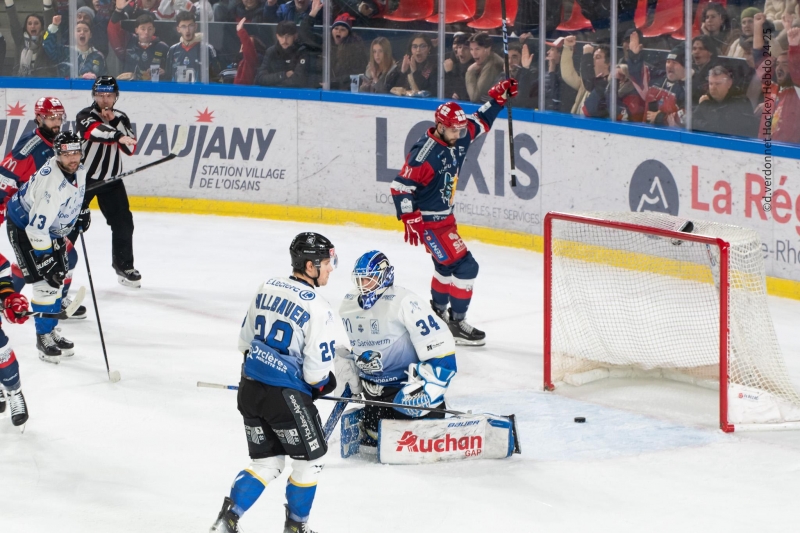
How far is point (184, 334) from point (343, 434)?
2.27 m

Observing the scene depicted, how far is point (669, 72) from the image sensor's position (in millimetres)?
8086

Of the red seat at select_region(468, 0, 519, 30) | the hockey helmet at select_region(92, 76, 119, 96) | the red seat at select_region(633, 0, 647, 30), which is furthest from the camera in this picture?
the red seat at select_region(468, 0, 519, 30)

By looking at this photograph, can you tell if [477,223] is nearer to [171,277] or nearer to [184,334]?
[171,277]

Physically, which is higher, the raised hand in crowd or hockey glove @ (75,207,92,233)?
the raised hand in crowd

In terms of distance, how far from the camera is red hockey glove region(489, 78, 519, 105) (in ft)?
22.4

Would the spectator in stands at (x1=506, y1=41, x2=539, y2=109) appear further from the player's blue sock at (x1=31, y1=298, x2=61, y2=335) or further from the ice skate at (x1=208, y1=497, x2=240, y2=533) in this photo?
the ice skate at (x1=208, y1=497, x2=240, y2=533)

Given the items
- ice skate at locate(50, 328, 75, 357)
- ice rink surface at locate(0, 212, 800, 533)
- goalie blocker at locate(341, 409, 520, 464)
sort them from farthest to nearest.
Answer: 1. ice skate at locate(50, 328, 75, 357)
2. goalie blocker at locate(341, 409, 520, 464)
3. ice rink surface at locate(0, 212, 800, 533)

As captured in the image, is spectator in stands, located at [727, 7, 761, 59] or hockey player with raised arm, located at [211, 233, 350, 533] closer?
hockey player with raised arm, located at [211, 233, 350, 533]

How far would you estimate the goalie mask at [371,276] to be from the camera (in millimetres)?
4781

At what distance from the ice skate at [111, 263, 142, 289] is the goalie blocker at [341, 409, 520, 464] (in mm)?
3413

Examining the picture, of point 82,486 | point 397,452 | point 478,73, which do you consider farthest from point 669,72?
point 82,486

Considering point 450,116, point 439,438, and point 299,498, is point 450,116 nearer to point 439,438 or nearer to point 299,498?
point 439,438

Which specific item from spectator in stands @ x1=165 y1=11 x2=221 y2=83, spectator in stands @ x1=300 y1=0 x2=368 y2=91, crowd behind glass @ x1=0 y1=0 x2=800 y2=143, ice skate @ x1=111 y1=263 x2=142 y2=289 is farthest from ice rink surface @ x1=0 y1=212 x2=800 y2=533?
spectator in stands @ x1=165 y1=11 x2=221 y2=83

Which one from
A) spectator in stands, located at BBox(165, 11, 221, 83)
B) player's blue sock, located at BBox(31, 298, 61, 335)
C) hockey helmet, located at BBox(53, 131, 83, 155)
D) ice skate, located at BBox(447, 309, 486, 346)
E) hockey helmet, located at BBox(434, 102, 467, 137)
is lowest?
ice skate, located at BBox(447, 309, 486, 346)
